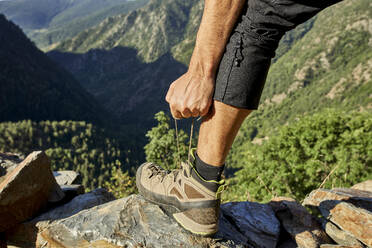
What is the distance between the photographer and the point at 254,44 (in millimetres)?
2221

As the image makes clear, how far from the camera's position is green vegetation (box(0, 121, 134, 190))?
112m

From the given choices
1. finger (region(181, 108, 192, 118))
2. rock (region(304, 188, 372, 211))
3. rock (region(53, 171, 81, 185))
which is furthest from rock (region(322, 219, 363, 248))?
rock (region(53, 171, 81, 185))

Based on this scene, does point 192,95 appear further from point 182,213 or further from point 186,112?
point 182,213

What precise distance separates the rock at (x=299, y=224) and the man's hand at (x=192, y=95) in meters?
2.90

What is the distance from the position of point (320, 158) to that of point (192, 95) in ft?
32.0

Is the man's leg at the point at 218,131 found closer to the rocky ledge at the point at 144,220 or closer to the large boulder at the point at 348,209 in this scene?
the rocky ledge at the point at 144,220

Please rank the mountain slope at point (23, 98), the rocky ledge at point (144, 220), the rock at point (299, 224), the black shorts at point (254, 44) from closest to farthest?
the black shorts at point (254, 44), the rocky ledge at point (144, 220), the rock at point (299, 224), the mountain slope at point (23, 98)

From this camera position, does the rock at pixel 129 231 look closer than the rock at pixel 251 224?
Yes

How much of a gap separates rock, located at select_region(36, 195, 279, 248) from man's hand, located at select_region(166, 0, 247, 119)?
5.29 ft

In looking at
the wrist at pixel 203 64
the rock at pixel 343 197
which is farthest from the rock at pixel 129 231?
the wrist at pixel 203 64

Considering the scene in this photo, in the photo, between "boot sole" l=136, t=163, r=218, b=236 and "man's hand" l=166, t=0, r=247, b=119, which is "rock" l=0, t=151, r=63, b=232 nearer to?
"boot sole" l=136, t=163, r=218, b=236

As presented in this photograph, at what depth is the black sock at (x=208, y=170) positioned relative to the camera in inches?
110

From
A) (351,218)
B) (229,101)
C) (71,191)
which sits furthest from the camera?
(71,191)

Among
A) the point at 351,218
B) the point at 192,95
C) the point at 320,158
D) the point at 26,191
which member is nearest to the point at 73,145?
the point at 320,158
